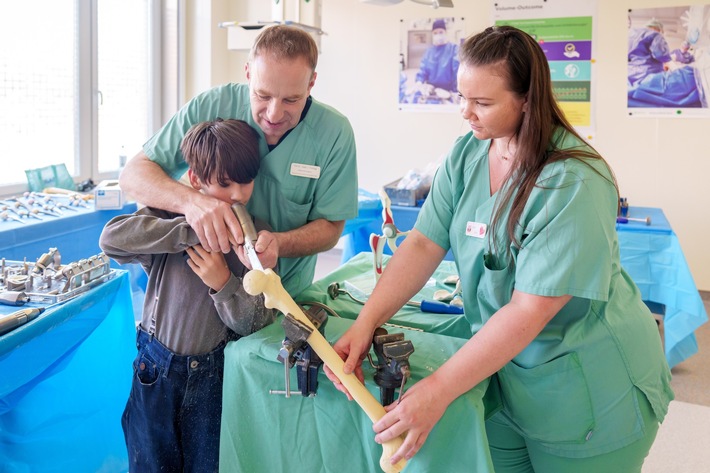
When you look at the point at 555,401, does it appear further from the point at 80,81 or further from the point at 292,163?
the point at 80,81

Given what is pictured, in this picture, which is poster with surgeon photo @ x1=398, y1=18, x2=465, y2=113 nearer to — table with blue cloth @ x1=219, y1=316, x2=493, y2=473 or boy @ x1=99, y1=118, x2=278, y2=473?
boy @ x1=99, y1=118, x2=278, y2=473

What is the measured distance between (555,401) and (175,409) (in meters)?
0.78

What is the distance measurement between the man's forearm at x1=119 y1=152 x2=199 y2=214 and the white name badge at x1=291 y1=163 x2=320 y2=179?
26cm

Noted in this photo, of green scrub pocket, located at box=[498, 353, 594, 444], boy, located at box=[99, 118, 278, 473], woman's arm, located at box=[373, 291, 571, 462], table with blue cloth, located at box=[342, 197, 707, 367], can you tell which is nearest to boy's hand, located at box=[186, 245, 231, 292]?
boy, located at box=[99, 118, 278, 473]

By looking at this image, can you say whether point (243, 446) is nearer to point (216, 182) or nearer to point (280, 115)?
point (216, 182)

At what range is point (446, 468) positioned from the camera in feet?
3.63

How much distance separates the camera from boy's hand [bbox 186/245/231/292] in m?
1.28

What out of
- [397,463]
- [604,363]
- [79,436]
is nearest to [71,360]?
[79,436]

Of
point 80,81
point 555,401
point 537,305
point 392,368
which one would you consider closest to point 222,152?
point 392,368

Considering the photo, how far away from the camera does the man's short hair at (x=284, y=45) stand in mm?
1401

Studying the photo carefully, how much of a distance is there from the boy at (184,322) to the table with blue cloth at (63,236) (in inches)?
46.0

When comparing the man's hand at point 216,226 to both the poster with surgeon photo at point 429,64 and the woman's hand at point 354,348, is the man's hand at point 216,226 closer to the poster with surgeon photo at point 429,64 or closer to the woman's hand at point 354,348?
the woman's hand at point 354,348

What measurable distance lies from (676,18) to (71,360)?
4006 mm

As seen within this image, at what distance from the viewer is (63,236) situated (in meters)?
2.71
